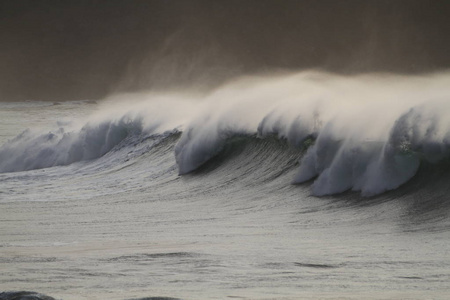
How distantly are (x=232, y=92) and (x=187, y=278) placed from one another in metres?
10.9

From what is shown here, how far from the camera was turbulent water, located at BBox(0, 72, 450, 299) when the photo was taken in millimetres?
5465

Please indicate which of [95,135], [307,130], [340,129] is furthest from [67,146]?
[340,129]

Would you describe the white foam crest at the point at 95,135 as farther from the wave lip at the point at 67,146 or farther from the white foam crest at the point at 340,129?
the white foam crest at the point at 340,129

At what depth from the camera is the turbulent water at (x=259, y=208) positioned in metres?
5.46

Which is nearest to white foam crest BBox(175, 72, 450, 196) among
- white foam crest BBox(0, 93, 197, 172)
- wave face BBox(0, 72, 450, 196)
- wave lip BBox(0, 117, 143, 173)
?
wave face BBox(0, 72, 450, 196)

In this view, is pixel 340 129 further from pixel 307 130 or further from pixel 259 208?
pixel 259 208

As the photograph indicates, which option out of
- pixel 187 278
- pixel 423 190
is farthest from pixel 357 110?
pixel 187 278

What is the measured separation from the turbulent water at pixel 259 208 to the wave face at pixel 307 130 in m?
0.03

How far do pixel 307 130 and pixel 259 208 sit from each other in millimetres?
2137

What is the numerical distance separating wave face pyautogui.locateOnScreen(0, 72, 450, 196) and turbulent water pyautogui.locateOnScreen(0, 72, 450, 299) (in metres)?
0.03

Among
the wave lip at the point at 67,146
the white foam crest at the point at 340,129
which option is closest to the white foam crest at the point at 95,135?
the wave lip at the point at 67,146

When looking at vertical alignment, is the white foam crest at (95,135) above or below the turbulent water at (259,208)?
above

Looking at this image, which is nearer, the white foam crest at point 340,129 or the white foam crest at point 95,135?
the white foam crest at point 340,129

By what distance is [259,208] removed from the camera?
31.9 ft
